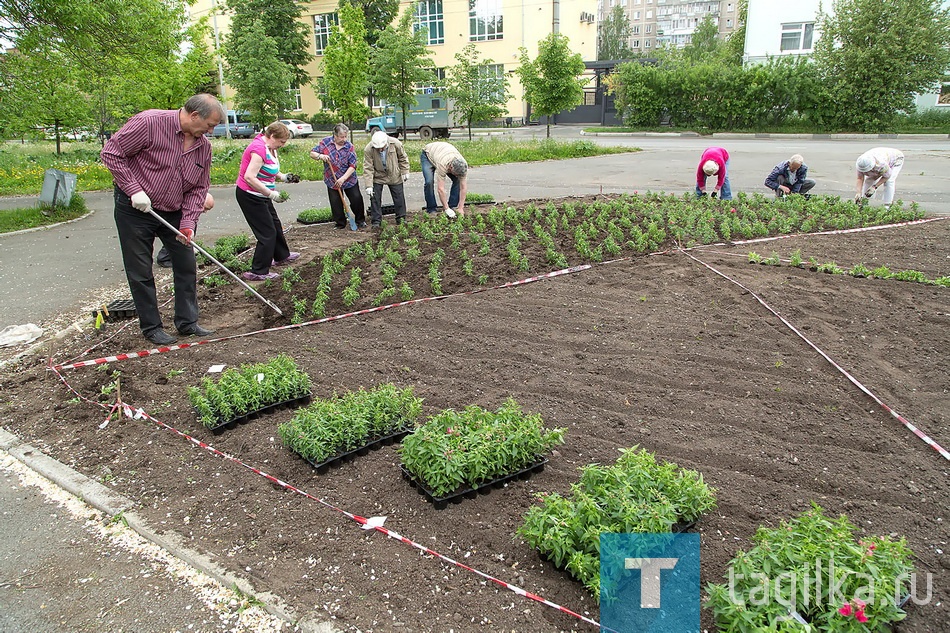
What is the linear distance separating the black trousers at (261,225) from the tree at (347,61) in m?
15.4

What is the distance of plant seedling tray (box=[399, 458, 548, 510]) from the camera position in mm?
3111

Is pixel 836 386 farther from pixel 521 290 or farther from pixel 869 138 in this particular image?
pixel 869 138

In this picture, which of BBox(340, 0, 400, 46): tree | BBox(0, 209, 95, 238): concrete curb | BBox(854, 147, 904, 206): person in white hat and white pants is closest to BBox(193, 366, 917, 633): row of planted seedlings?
BBox(854, 147, 904, 206): person in white hat and white pants

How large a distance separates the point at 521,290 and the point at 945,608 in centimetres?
432

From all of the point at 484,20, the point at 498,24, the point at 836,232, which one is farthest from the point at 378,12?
the point at 836,232

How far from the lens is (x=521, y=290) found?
6250 mm

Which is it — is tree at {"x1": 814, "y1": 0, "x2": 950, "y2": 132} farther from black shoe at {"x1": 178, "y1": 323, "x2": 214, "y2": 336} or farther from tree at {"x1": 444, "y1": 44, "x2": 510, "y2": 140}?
black shoe at {"x1": 178, "y1": 323, "x2": 214, "y2": 336}

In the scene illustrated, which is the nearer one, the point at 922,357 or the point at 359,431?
the point at 359,431

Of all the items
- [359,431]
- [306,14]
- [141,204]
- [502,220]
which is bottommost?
[359,431]

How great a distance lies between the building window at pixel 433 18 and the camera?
44.5 meters

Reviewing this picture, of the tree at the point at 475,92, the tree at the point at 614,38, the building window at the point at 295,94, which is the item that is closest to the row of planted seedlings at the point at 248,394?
the tree at the point at 475,92

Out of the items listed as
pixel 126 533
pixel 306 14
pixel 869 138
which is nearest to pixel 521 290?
pixel 126 533

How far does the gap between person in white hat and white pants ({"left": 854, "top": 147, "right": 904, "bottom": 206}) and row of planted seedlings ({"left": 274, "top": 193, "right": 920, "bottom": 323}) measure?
684 mm

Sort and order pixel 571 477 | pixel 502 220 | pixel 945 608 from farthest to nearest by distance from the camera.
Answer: pixel 502 220 → pixel 571 477 → pixel 945 608
